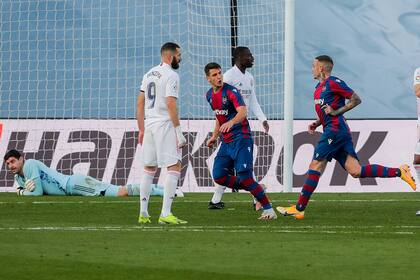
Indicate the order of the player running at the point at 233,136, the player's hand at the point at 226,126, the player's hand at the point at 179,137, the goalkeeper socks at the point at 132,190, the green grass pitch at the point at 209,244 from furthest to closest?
1. the goalkeeper socks at the point at 132,190
2. the player running at the point at 233,136
3. the player's hand at the point at 226,126
4. the player's hand at the point at 179,137
5. the green grass pitch at the point at 209,244

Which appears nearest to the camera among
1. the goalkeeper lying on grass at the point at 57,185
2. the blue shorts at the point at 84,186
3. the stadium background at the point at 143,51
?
the goalkeeper lying on grass at the point at 57,185

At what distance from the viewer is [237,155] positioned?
533 inches

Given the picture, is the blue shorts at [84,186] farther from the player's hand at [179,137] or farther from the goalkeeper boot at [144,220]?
the player's hand at [179,137]

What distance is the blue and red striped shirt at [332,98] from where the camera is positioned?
43.6ft

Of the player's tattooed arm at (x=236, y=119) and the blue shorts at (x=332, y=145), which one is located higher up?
the player's tattooed arm at (x=236, y=119)

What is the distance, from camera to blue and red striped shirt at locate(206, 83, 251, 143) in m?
13.5

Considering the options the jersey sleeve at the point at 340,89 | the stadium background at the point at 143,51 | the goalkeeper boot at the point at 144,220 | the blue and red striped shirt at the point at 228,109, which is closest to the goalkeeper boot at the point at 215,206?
the blue and red striped shirt at the point at 228,109

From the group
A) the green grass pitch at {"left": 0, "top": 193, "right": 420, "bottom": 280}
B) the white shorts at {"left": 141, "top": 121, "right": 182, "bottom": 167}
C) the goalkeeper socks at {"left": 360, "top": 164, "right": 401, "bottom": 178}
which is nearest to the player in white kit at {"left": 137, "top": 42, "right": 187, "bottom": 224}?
the white shorts at {"left": 141, "top": 121, "right": 182, "bottom": 167}

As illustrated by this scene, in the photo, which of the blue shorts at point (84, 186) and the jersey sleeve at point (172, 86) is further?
the blue shorts at point (84, 186)

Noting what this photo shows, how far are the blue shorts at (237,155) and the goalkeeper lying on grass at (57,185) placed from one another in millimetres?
4362

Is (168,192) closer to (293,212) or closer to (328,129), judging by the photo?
(293,212)

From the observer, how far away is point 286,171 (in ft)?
62.7

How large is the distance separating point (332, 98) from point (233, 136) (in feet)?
3.93

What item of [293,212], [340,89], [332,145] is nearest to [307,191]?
[293,212]
